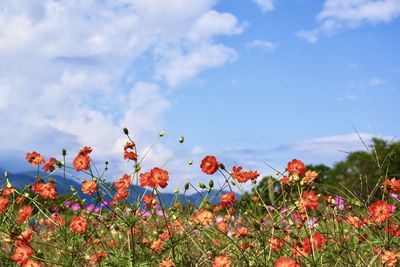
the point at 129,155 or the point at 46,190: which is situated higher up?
the point at 129,155

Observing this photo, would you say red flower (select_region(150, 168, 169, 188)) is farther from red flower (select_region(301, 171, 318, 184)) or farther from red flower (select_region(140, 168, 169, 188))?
red flower (select_region(301, 171, 318, 184))

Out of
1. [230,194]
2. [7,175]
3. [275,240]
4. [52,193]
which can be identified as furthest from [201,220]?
[7,175]

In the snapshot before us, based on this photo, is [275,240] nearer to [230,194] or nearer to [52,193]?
[230,194]

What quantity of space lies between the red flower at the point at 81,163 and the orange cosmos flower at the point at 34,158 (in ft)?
2.27

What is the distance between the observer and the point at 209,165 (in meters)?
4.04

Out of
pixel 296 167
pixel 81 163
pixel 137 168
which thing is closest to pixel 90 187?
pixel 81 163

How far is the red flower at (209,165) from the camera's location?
4031 mm

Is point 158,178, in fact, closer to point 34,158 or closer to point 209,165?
point 209,165

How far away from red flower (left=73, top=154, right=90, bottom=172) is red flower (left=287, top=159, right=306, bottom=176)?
133 centimetres

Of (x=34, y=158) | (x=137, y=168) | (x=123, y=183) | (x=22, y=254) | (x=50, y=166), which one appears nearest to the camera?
(x=22, y=254)

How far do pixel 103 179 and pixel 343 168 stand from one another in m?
22.8

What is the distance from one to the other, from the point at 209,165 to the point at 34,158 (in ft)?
5.03

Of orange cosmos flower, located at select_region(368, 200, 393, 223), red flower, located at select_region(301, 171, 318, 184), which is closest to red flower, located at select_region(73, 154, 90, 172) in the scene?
red flower, located at select_region(301, 171, 318, 184)

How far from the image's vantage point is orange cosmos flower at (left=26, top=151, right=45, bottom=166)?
Result: 15.6 feet
